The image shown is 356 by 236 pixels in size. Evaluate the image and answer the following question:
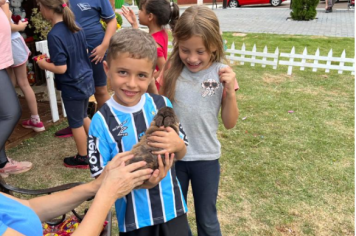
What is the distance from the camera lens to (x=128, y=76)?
65.4 inches

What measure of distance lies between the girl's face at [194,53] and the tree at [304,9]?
15.0 meters

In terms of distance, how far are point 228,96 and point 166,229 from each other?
0.91 meters

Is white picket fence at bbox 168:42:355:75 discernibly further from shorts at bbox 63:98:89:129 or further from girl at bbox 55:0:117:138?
shorts at bbox 63:98:89:129

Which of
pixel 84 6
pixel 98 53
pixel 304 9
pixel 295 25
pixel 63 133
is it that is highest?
pixel 84 6

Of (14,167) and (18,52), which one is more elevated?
(18,52)

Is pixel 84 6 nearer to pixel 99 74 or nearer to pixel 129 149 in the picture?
pixel 99 74

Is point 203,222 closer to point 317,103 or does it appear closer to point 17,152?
point 17,152

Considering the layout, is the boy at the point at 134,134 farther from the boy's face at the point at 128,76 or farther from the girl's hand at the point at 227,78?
the girl's hand at the point at 227,78

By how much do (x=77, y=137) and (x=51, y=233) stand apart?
1764 millimetres

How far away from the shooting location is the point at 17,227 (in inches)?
47.4

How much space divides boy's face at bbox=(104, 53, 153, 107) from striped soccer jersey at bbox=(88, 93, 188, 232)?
8 cm

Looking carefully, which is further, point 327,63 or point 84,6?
point 327,63

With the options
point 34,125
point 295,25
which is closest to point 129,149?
point 34,125

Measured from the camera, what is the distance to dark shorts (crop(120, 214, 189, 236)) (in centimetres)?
179
